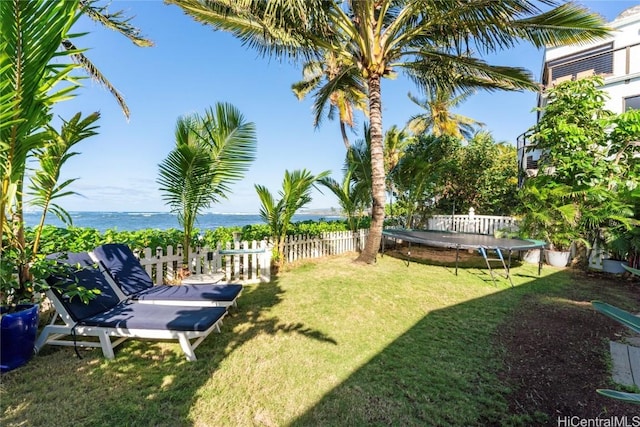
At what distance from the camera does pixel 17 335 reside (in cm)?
277

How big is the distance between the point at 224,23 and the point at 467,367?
868cm

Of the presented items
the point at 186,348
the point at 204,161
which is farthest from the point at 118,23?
the point at 186,348

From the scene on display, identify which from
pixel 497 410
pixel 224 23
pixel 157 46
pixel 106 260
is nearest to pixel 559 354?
pixel 497 410

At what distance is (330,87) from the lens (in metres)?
8.85

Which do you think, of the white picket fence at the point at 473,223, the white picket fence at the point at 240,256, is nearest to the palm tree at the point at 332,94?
the white picket fence at the point at 473,223

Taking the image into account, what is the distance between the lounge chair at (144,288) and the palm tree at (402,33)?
4.89 m

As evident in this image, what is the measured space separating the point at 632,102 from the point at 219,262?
57.2ft

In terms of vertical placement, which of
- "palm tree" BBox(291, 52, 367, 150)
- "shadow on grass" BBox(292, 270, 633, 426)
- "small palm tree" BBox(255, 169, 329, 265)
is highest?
"palm tree" BBox(291, 52, 367, 150)

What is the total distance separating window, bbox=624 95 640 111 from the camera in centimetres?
1210

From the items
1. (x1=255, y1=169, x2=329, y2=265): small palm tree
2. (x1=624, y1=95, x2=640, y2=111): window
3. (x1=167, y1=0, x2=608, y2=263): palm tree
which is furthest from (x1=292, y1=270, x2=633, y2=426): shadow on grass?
(x1=624, y1=95, x2=640, y2=111): window

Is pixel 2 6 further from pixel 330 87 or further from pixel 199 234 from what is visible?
pixel 330 87

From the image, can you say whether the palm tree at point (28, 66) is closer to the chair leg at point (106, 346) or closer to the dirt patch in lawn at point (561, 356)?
the chair leg at point (106, 346)

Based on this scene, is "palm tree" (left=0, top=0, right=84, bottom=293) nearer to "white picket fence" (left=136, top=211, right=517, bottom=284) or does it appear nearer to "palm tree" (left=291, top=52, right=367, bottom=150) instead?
"white picket fence" (left=136, top=211, right=517, bottom=284)

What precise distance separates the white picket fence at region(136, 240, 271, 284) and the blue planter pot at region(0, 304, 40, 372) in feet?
6.09
